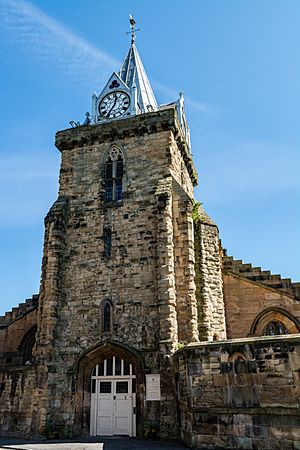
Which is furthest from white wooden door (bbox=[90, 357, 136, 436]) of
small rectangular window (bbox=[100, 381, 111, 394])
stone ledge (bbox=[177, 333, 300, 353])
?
stone ledge (bbox=[177, 333, 300, 353])

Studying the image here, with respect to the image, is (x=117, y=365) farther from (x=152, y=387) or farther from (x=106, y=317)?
(x=152, y=387)

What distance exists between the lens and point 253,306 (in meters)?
18.6

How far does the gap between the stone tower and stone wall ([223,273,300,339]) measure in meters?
3.24

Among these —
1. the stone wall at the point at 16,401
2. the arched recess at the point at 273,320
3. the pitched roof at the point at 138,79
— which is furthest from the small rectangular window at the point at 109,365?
the pitched roof at the point at 138,79

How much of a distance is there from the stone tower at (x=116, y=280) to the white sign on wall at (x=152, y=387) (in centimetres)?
4

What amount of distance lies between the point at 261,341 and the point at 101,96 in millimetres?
15681

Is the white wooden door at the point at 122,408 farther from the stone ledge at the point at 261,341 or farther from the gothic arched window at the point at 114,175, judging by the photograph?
the gothic arched window at the point at 114,175

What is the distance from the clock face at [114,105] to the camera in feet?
69.6

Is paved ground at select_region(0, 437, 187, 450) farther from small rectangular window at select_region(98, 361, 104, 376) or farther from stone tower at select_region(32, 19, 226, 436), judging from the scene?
small rectangular window at select_region(98, 361, 104, 376)

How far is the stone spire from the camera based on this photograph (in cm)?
2258

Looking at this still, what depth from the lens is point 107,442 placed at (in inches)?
535

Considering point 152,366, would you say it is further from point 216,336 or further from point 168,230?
point 168,230

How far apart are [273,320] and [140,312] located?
623 centimetres

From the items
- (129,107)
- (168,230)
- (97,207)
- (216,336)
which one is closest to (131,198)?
(97,207)
